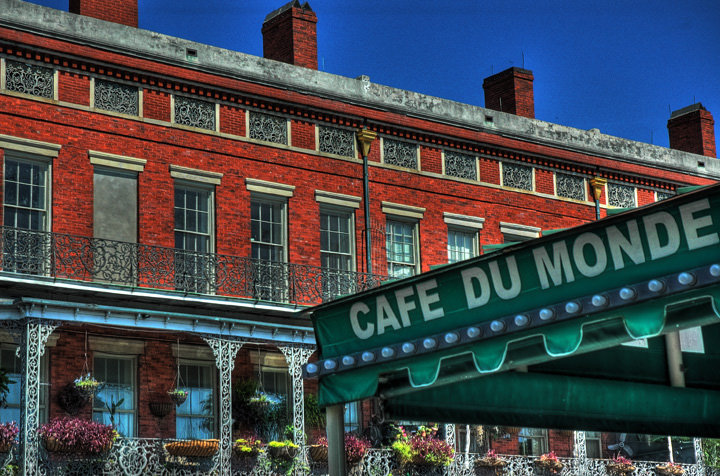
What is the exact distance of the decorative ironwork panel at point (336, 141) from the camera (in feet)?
82.3

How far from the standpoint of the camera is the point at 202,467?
1989cm

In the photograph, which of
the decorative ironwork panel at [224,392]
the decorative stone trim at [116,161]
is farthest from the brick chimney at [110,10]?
the decorative ironwork panel at [224,392]

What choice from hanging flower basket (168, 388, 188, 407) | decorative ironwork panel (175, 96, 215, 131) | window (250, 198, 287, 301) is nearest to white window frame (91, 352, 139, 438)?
hanging flower basket (168, 388, 188, 407)

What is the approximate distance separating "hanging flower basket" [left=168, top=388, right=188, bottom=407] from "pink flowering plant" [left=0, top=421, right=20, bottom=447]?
11.5 feet

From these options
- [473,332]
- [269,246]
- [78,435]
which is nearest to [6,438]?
[78,435]

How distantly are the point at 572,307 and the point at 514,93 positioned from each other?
24129 millimetres

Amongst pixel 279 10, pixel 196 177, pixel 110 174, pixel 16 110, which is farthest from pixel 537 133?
pixel 16 110

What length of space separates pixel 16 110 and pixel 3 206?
186cm

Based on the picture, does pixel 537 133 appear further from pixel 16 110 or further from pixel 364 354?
pixel 364 354

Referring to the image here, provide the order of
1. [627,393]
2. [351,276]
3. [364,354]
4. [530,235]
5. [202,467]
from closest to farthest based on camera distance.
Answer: [364,354] → [627,393] → [202,467] → [351,276] → [530,235]

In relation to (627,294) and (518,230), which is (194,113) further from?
(627,294)

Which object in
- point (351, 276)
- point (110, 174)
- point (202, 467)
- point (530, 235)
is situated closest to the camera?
point (202, 467)

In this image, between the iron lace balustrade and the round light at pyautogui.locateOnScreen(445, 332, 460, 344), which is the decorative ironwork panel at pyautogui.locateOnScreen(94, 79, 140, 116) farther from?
the round light at pyautogui.locateOnScreen(445, 332, 460, 344)

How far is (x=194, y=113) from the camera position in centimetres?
2331
